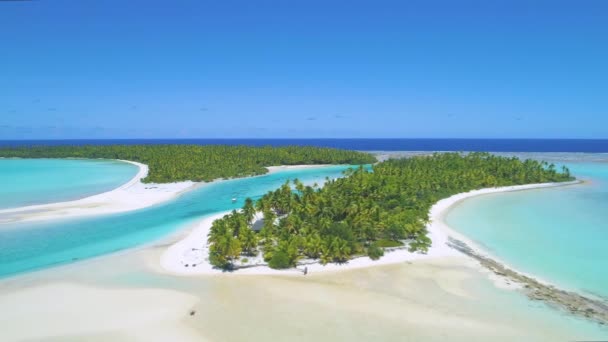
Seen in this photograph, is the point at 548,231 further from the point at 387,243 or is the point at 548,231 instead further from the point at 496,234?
the point at 387,243

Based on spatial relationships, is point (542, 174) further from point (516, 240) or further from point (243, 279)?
point (243, 279)

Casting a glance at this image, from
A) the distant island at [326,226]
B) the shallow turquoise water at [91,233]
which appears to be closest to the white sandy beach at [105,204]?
the shallow turquoise water at [91,233]

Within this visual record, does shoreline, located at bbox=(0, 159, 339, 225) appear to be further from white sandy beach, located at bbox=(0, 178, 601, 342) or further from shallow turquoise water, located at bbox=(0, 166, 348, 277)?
white sandy beach, located at bbox=(0, 178, 601, 342)

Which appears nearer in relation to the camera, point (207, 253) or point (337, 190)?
point (207, 253)

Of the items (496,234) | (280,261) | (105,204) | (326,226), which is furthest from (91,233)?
(496,234)

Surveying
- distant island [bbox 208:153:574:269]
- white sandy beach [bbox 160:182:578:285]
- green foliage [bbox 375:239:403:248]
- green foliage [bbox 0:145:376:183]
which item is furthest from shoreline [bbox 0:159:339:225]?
green foliage [bbox 375:239:403:248]

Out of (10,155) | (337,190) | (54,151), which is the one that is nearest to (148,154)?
(54,151)

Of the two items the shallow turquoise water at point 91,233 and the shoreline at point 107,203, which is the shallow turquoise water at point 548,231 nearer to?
the shallow turquoise water at point 91,233
